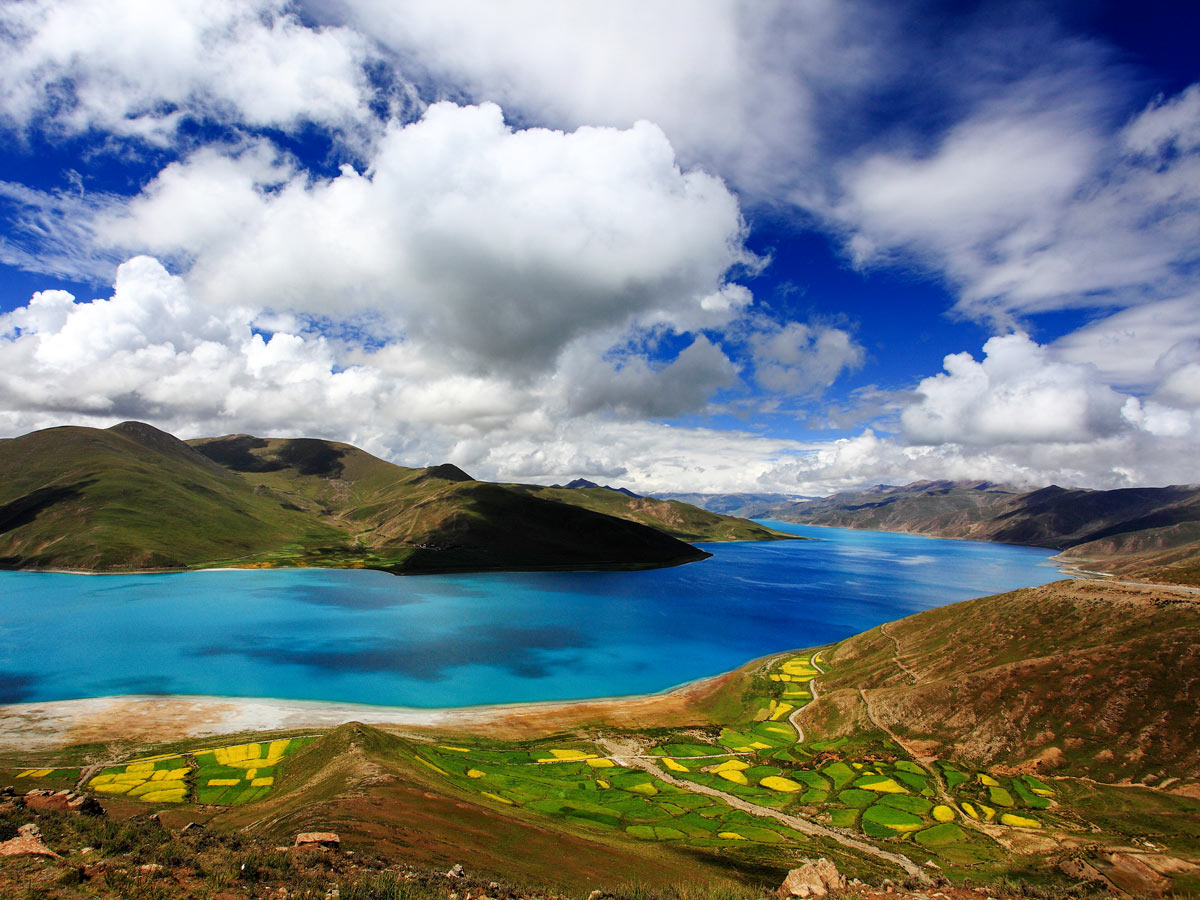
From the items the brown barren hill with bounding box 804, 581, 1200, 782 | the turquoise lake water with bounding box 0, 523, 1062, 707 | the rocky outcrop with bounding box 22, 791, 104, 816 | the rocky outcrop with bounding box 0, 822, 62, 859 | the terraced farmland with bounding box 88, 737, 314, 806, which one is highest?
the rocky outcrop with bounding box 0, 822, 62, 859

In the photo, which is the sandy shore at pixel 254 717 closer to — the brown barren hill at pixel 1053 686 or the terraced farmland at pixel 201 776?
the terraced farmland at pixel 201 776

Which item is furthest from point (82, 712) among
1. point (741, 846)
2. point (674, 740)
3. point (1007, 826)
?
point (1007, 826)

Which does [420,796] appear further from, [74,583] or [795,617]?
[74,583]

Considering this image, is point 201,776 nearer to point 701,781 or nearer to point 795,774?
point 701,781

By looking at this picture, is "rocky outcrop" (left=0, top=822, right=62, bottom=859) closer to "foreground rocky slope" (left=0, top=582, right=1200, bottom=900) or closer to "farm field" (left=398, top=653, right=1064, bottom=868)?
"foreground rocky slope" (left=0, top=582, right=1200, bottom=900)

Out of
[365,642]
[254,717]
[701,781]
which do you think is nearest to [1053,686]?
[701,781]

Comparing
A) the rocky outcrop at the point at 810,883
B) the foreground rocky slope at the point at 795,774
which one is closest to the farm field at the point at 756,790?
the foreground rocky slope at the point at 795,774

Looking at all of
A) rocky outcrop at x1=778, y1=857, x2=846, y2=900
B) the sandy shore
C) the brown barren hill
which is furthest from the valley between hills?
rocky outcrop at x1=778, y1=857, x2=846, y2=900
